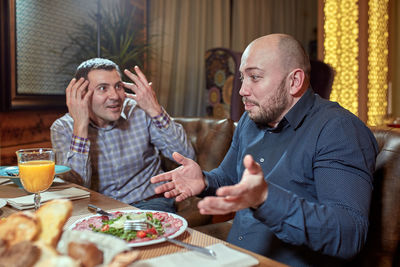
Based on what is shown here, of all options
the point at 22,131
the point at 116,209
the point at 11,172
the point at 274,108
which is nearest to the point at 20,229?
the point at 116,209

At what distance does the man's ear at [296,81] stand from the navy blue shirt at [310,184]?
0.04m

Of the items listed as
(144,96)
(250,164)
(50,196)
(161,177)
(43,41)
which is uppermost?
(43,41)

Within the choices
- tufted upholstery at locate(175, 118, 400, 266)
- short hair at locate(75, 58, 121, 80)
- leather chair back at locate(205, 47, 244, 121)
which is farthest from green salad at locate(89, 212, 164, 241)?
leather chair back at locate(205, 47, 244, 121)

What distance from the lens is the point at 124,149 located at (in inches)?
77.0

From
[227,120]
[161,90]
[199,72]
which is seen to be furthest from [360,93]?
[227,120]

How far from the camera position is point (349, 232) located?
86cm

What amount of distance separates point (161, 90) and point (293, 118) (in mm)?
3166

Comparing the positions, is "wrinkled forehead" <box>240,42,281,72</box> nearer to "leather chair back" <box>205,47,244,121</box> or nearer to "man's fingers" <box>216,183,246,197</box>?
"man's fingers" <box>216,183,246,197</box>

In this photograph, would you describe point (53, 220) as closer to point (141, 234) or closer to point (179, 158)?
point (141, 234)

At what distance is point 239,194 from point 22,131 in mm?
2541

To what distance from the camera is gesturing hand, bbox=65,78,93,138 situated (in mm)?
1780

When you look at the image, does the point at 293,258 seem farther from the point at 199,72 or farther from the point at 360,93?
the point at 199,72

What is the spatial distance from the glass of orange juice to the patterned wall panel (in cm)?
177

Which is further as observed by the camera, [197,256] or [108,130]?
[108,130]
